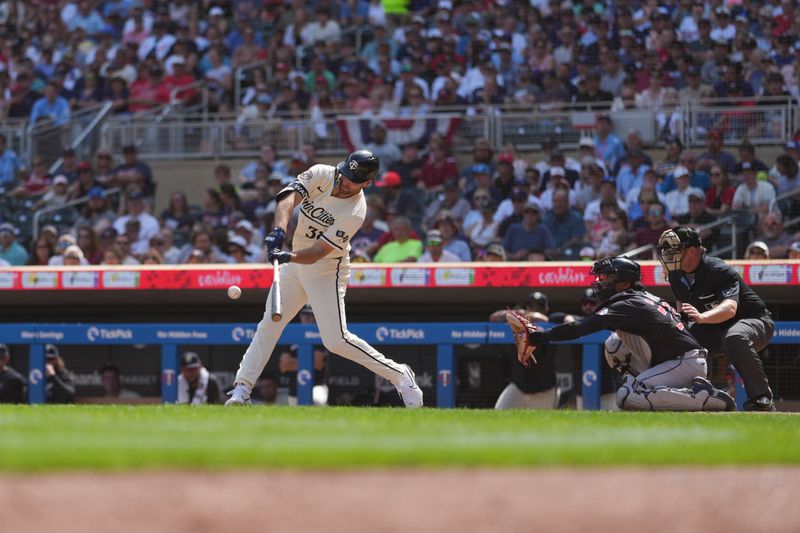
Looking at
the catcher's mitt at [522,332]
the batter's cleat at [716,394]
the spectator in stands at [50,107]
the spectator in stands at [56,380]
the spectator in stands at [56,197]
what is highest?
the spectator in stands at [50,107]

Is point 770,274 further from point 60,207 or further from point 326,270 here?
point 60,207

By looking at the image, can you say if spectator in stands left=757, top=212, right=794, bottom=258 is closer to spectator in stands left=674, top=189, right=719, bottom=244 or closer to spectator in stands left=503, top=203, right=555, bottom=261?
spectator in stands left=674, top=189, right=719, bottom=244

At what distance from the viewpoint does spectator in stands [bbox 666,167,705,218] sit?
1288 centimetres

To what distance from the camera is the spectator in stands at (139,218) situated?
1480cm

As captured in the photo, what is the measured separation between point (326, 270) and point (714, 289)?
2700mm

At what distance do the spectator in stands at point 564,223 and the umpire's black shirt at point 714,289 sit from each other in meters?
4.04

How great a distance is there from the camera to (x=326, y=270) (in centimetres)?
814

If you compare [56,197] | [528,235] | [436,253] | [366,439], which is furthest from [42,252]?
[366,439]

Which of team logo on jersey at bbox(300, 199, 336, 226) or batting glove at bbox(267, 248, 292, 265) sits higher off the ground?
team logo on jersey at bbox(300, 199, 336, 226)

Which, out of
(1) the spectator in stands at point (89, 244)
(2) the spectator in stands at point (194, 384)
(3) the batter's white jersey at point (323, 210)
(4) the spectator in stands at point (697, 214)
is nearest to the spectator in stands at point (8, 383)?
(2) the spectator in stands at point (194, 384)

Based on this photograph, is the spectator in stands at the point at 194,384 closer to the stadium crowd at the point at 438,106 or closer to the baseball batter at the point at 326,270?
the stadium crowd at the point at 438,106

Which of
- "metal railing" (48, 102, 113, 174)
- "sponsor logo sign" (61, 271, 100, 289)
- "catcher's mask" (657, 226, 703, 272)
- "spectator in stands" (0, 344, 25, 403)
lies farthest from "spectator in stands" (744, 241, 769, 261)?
"metal railing" (48, 102, 113, 174)

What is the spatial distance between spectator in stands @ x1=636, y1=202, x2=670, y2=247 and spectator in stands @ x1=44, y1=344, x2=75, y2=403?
565 cm

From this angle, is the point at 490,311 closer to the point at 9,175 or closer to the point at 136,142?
the point at 136,142
